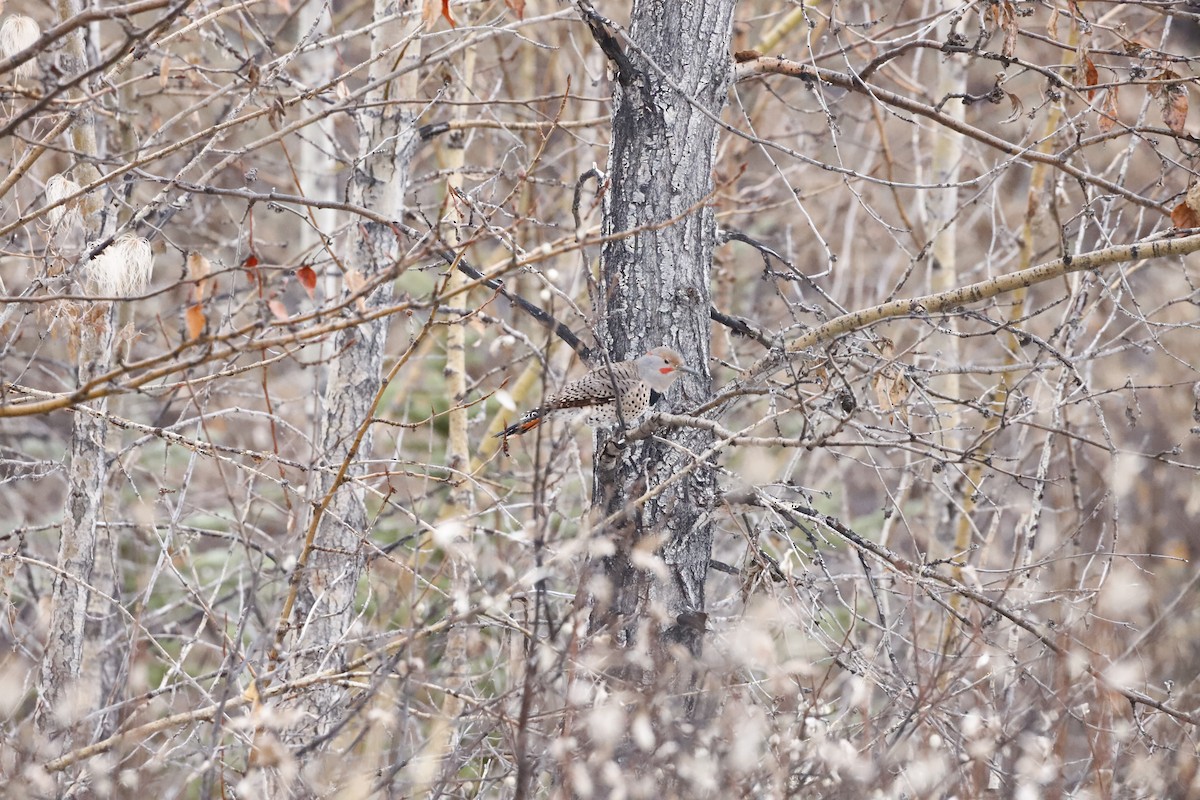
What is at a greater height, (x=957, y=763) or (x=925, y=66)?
(x=925, y=66)

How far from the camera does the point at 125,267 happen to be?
342 centimetres

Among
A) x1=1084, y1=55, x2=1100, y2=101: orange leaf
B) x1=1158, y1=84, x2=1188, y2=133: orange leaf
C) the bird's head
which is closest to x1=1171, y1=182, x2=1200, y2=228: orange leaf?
x1=1158, y1=84, x2=1188, y2=133: orange leaf

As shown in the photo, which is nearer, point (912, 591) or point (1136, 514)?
point (912, 591)

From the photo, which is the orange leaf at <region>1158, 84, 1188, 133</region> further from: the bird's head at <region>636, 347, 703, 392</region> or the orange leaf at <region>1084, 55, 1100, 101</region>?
the bird's head at <region>636, 347, 703, 392</region>

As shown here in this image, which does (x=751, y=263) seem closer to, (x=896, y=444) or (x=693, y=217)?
(x=693, y=217)

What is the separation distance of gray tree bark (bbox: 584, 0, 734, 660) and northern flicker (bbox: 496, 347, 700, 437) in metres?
0.06

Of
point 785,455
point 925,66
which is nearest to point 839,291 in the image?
point 785,455

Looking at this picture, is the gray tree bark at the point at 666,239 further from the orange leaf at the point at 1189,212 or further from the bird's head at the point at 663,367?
the orange leaf at the point at 1189,212

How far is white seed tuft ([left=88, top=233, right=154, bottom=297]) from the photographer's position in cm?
340

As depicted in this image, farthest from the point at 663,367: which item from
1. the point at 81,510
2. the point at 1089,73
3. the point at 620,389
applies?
the point at 81,510

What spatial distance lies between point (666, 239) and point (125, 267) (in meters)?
1.94

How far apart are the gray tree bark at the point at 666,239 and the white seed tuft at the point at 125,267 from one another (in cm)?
163

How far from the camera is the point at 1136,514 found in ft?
35.1

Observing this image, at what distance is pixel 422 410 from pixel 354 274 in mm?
5670
